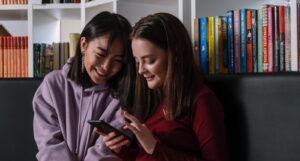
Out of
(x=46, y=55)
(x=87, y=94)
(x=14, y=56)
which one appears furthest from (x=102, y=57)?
(x=14, y=56)

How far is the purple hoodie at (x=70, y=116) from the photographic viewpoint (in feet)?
→ 4.48

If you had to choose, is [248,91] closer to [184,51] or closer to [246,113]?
[246,113]

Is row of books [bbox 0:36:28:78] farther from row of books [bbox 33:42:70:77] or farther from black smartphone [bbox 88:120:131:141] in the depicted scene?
black smartphone [bbox 88:120:131:141]

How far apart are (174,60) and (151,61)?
0.06 meters

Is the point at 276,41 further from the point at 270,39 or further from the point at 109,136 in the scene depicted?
the point at 109,136

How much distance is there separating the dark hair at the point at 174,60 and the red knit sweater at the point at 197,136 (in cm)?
3

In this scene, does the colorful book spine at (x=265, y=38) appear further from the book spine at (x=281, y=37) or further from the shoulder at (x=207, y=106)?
the shoulder at (x=207, y=106)

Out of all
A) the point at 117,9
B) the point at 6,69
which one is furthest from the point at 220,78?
the point at 6,69

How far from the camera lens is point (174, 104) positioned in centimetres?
117

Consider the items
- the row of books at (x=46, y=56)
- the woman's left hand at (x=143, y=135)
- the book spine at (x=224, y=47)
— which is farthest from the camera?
the row of books at (x=46, y=56)

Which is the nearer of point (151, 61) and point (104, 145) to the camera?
point (151, 61)

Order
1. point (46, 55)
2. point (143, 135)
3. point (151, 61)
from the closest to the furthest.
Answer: point (143, 135) → point (151, 61) → point (46, 55)

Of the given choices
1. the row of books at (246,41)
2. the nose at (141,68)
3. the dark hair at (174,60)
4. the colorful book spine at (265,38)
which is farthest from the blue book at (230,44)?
the nose at (141,68)

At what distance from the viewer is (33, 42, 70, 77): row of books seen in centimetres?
214
